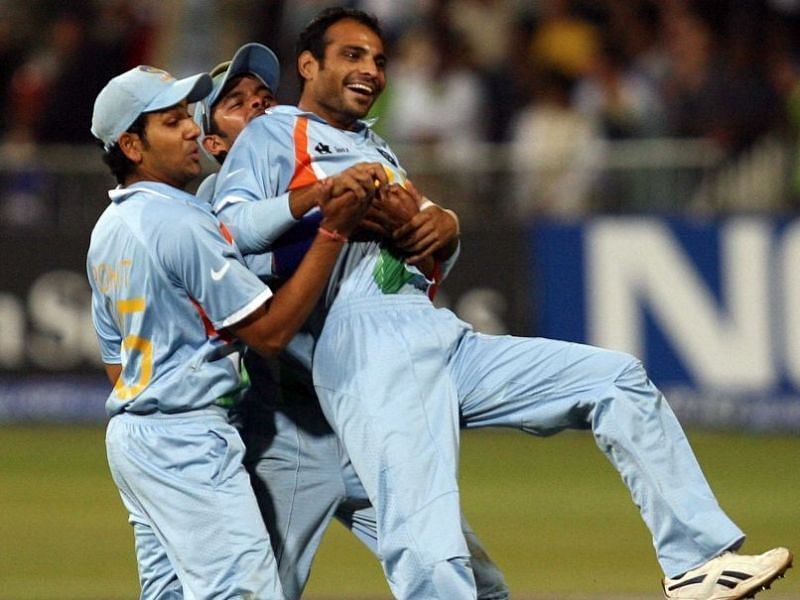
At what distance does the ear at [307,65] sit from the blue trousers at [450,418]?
809 millimetres

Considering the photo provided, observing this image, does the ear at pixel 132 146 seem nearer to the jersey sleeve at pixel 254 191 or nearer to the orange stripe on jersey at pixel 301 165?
the jersey sleeve at pixel 254 191

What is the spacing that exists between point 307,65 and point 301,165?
47cm

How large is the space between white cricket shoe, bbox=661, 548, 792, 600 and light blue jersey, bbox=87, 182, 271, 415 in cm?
152

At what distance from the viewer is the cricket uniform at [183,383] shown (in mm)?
5152

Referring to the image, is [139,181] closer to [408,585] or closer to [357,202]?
[357,202]

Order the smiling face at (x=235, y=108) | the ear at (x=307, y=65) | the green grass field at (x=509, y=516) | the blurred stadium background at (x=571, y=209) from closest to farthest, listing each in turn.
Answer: the ear at (x=307, y=65), the smiling face at (x=235, y=108), the green grass field at (x=509, y=516), the blurred stadium background at (x=571, y=209)

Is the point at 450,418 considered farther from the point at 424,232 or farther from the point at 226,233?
the point at 226,233

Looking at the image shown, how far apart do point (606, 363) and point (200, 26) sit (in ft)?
35.5

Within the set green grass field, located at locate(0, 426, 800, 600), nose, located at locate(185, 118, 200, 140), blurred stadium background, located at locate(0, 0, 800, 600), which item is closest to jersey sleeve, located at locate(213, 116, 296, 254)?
nose, located at locate(185, 118, 200, 140)

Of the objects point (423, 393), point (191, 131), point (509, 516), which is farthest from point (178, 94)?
point (509, 516)

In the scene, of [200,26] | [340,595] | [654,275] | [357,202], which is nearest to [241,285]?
[357,202]

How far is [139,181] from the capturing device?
5398 mm

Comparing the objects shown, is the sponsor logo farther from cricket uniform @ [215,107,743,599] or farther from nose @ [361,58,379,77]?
nose @ [361,58,379,77]

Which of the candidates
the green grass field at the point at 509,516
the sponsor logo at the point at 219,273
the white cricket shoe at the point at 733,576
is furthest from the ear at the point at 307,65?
the green grass field at the point at 509,516
